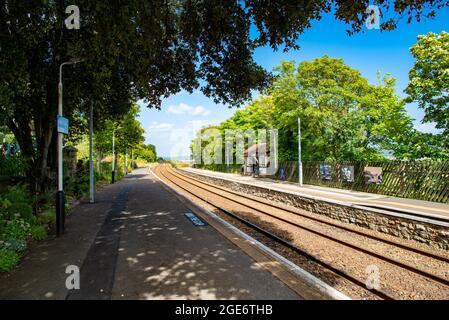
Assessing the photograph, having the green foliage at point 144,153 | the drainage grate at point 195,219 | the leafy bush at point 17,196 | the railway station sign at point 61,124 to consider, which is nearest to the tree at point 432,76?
the drainage grate at point 195,219

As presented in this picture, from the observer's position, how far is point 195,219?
10180 millimetres

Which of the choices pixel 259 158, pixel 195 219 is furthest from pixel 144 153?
pixel 195 219

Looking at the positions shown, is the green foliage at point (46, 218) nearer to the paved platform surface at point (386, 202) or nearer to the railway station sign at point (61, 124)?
the railway station sign at point (61, 124)

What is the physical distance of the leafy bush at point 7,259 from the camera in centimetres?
533

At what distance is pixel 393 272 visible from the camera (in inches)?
243

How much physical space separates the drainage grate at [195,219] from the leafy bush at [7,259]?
16.2ft

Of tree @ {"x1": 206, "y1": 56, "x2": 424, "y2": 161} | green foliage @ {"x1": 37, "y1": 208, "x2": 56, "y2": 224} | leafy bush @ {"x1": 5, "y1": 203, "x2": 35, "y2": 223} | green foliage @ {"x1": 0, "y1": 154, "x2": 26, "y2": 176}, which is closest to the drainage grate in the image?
green foliage @ {"x1": 37, "y1": 208, "x2": 56, "y2": 224}

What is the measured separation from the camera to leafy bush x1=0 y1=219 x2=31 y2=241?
6795mm

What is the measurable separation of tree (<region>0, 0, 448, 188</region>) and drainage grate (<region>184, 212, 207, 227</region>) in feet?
17.7

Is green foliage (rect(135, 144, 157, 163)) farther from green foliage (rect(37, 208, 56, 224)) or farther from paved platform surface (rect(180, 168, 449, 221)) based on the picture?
green foliage (rect(37, 208, 56, 224))

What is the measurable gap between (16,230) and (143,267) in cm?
418

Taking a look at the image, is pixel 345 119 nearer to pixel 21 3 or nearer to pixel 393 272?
pixel 393 272
